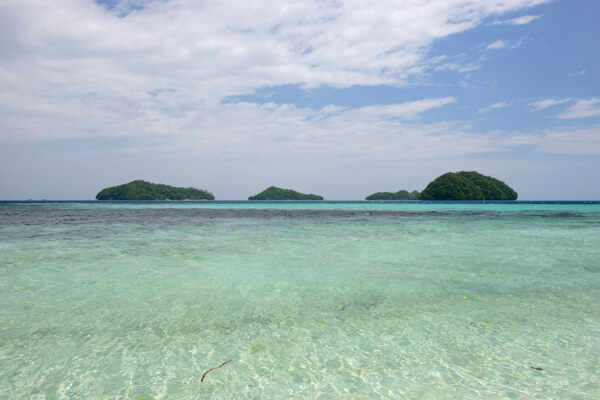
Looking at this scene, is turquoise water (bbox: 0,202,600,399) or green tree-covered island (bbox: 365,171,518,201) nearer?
turquoise water (bbox: 0,202,600,399)

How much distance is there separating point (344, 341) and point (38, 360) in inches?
114

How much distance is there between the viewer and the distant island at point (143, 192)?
161500mm

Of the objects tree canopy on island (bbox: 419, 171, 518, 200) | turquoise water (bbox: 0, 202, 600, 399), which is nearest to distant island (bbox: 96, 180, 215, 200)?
tree canopy on island (bbox: 419, 171, 518, 200)

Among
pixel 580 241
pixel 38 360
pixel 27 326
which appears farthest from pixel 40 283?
pixel 580 241

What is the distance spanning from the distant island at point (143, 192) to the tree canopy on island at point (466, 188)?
399ft

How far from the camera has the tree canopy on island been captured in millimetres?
142375

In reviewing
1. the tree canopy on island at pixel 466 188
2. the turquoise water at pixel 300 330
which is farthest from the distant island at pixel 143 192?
the turquoise water at pixel 300 330

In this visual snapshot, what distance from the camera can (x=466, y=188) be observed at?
470 ft

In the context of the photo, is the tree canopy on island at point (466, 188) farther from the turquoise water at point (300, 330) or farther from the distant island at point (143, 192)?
the turquoise water at point (300, 330)

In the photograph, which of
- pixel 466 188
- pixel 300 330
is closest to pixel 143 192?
pixel 466 188

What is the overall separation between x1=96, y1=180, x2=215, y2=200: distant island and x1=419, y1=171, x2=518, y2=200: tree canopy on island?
4791 inches

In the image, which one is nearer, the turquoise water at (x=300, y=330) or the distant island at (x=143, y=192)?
the turquoise water at (x=300, y=330)

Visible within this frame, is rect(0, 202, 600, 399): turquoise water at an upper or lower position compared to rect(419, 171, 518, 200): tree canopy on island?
lower

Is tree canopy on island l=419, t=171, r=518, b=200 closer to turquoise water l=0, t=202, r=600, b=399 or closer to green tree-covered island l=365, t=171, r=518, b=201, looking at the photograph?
green tree-covered island l=365, t=171, r=518, b=201
